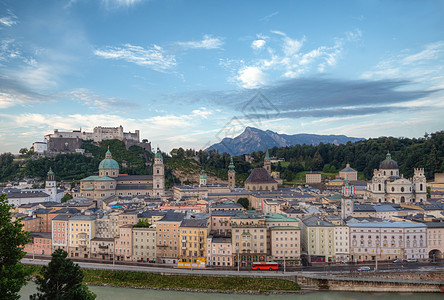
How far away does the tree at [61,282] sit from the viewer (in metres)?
15.3

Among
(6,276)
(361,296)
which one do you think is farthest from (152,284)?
(6,276)

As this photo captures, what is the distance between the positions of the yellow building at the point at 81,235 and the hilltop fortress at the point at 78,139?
48728 mm

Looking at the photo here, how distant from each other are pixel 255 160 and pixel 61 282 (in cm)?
7070

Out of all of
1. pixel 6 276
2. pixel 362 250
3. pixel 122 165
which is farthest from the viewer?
pixel 122 165

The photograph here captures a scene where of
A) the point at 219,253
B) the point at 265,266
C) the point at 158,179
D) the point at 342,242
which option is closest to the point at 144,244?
the point at 219,253

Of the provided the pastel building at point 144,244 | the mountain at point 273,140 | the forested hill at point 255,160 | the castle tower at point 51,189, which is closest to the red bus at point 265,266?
the pastel building at point 144,244

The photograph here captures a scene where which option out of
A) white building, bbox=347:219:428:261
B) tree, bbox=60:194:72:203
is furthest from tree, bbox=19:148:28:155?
white building, bbox=347:219:428:261

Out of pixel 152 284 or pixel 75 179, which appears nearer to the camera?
pixel 152 284

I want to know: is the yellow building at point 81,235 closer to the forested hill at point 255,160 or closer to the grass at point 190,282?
the grass at point 190,282

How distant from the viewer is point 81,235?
33.1 metres

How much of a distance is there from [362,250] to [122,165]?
2160 inches

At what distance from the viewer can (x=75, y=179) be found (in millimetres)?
67500

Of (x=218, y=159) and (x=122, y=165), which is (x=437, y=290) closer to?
(x=218, y=159)

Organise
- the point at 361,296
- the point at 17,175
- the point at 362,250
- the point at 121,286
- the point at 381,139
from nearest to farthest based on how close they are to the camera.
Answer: the point at 361,296 → the point at 121,286 → the point at 362,250 → the point at 17,175 → the point at 381,139
